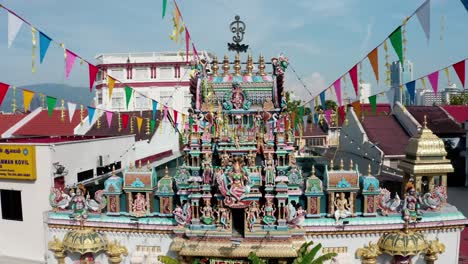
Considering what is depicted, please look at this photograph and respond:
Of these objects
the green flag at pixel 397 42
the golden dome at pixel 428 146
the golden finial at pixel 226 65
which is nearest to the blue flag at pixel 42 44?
the golden finial at pixel 226 65

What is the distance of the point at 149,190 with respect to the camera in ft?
42.5

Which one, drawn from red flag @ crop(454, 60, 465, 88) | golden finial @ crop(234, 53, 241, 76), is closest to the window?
golden finial @ crop(234, 53, 241, 76)

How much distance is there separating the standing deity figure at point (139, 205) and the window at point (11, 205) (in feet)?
19.0

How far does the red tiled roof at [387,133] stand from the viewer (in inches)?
1006

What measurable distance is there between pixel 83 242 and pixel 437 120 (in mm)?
27110

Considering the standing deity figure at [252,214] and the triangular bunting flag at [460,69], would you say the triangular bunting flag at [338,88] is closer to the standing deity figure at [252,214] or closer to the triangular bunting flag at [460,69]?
the triangular bunting flag at [460,69]

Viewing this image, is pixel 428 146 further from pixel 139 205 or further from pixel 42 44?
pixel 42 44

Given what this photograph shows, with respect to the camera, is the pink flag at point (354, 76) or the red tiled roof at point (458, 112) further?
the red tiled roof at point (458, 112)

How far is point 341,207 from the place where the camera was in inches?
488

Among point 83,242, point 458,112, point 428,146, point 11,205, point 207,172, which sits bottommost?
point 83,242

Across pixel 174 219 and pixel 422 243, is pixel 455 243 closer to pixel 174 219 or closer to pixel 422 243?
pixel 422 243

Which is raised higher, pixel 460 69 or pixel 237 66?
pixel 237 66

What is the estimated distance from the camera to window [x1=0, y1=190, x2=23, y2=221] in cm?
1531

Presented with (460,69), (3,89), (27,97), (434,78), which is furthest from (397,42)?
(27,97)
